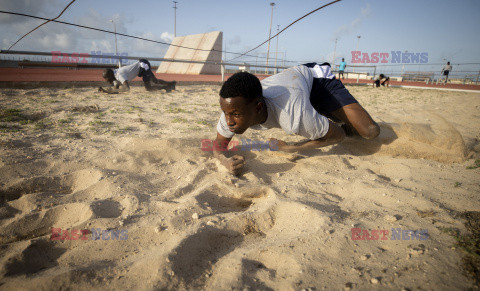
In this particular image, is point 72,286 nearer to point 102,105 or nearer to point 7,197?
point 7,197

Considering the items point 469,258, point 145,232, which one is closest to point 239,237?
point 145,232

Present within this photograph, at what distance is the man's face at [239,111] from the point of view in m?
1.68

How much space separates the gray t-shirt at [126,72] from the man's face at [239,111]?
5.58 meters

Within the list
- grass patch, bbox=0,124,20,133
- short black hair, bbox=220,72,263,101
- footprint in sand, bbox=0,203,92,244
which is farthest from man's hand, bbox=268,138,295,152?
grass patch, bbox=0,124,20,133

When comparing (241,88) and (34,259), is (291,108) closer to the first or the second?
(241,88)

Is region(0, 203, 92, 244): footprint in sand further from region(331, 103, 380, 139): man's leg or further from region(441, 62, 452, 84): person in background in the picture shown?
region(441, 62, 452, 84): person in background

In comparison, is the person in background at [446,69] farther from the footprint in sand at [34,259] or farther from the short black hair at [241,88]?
the footprint in sand at [34,259]

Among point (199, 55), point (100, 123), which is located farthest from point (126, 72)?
point (199, 55)

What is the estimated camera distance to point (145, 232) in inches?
52.2

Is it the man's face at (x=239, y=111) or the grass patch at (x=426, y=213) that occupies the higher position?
the man's face at (x=239, y=111)

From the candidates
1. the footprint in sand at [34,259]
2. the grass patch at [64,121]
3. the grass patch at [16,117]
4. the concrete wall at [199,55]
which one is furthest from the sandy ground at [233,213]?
the concrete wall at [199,55]

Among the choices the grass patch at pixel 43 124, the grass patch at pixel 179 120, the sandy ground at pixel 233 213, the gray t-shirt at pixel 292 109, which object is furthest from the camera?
the grass patch at pixel 179 120

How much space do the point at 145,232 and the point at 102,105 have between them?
3.92 metres

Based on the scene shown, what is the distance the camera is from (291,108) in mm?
1852
